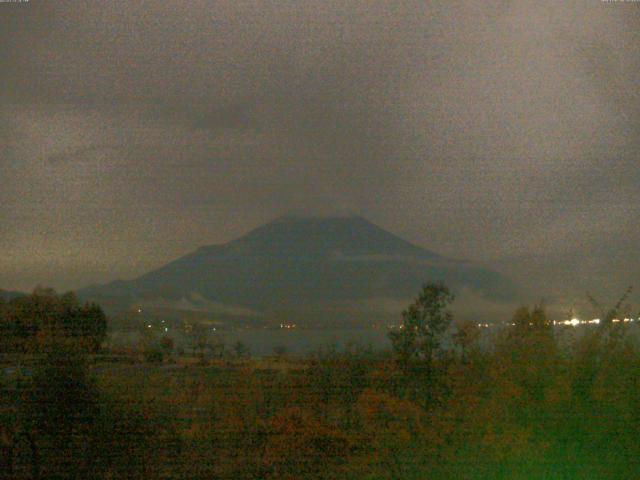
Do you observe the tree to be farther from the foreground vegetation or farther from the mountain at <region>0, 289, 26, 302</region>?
the mountain at <region>0, 289, 26, 302</region>

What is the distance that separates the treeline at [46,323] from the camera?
4.89 meters

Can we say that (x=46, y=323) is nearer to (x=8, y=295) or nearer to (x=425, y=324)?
(x=8, y=295)

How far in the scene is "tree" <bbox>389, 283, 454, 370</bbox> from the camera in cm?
492

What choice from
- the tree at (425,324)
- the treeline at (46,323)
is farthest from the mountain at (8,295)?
the tree at (425,324)

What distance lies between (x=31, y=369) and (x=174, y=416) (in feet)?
3.37

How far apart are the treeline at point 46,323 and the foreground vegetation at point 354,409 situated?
35 mm

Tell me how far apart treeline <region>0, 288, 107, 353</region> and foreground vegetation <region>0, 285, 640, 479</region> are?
1.4 inches

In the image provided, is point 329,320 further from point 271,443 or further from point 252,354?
point 271,443

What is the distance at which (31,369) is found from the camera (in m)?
4.83

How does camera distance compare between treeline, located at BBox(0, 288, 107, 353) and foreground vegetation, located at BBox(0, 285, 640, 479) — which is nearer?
foreground vegetation, located at BBox(0, 285, 640, 479)

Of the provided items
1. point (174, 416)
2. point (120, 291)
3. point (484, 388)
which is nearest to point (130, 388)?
point (174, 416)

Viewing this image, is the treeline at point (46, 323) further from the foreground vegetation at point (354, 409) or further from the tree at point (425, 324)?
the tree at point (425, 324)

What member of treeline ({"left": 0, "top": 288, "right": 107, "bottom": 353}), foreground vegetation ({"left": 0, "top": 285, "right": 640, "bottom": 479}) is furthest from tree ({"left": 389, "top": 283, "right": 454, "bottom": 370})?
treeline ({"left": 0, "top": 288, "right": 107, "bottom": 353})

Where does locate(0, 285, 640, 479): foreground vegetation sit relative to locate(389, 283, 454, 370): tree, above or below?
below
